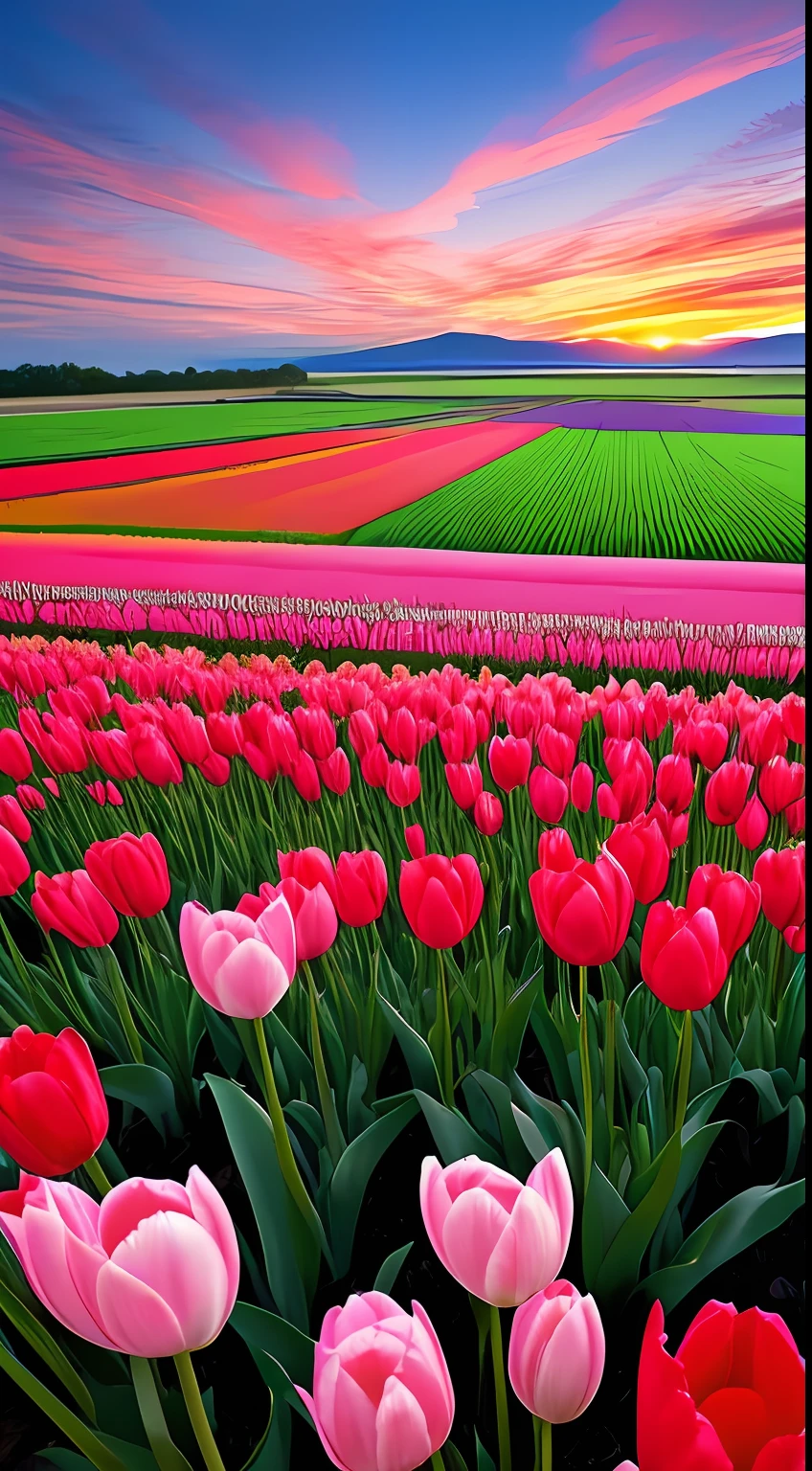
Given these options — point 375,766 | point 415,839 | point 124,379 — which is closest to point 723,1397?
point 415,839

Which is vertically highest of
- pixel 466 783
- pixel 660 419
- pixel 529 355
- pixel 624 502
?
pixel 529 355

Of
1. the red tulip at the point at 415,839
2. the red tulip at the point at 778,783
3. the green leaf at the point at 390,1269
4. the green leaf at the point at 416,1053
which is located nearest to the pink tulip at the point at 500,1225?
the green leaf at the point at 390,1269

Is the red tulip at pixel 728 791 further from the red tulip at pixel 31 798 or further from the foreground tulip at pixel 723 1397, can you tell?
the red tulip at pixel 31 798

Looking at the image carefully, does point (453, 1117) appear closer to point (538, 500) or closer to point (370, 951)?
point (370, 951)

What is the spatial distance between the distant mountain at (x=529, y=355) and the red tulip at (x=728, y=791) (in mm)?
1290

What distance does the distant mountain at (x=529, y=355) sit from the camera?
1676 millimetres

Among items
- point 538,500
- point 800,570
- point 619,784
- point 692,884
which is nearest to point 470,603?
point 538,500

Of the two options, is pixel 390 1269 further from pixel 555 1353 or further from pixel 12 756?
pixel 12 756

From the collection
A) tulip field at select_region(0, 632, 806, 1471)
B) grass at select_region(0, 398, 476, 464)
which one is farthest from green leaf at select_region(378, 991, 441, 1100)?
grass at select_region(0, 398, 476, 464)

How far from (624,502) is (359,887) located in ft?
5.13

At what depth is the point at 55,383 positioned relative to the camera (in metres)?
2.15

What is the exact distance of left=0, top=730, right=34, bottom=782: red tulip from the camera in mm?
768

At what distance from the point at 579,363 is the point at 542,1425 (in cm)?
181

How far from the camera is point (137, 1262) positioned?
215 millimetres
